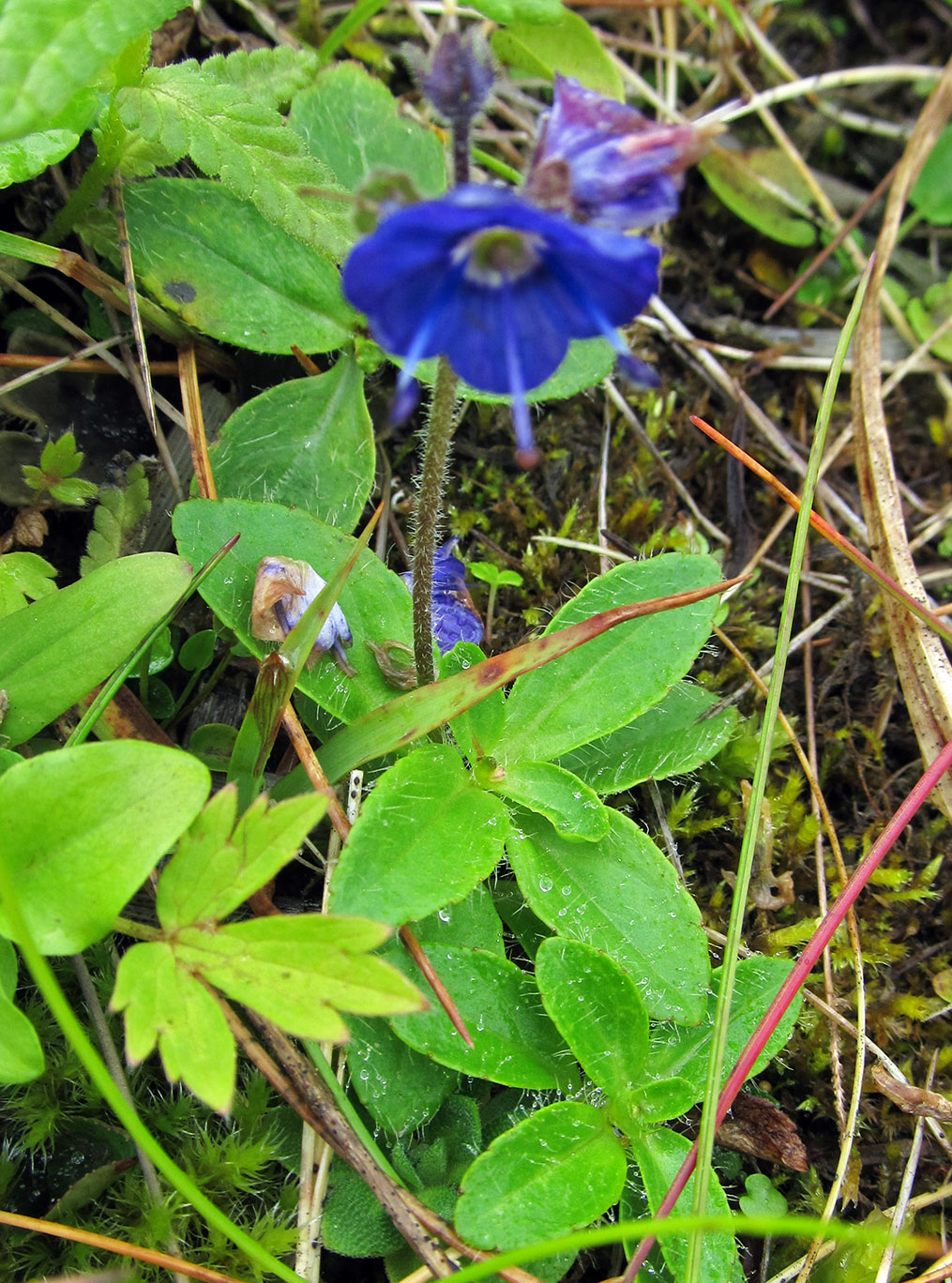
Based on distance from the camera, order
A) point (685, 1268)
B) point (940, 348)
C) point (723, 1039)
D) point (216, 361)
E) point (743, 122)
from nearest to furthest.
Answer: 1. point (685, 1268)
2. point (723, 1039)
3. point (216, 361)
4. point (940, 348)
5. point (743, 122)

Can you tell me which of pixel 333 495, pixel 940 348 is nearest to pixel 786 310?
pixel 940 348

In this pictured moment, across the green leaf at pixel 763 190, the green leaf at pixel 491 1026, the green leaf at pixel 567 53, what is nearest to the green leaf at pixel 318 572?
the green leaf at pixel 491 1026

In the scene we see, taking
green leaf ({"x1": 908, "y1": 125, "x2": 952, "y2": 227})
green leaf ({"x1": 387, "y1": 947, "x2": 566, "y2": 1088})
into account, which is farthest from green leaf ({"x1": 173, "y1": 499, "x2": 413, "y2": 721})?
green leaf ({"x1": 908, "y1": 125, "x2": 952, "y2": 227})

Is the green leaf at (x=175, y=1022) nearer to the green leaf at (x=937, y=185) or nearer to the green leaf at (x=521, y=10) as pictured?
the green leaf at (x=521, y=10)

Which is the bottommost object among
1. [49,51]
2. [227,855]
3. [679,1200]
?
[679,1200]

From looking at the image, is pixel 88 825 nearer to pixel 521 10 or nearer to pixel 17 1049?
pixel 17 1049

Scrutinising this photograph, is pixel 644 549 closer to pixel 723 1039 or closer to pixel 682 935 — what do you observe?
pixel 682 935

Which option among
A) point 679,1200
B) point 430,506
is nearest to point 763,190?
point 430,506
